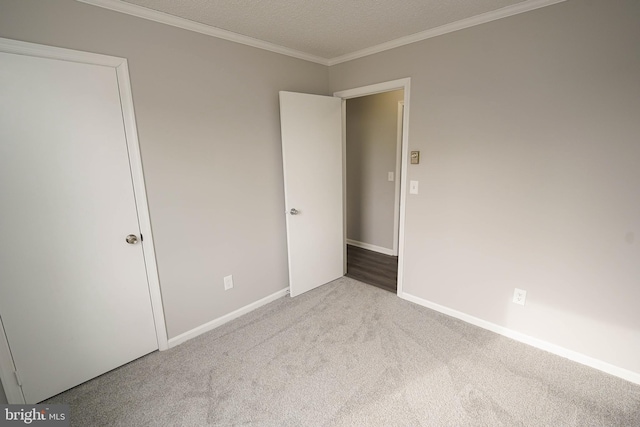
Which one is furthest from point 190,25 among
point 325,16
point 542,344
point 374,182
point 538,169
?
point 542,344

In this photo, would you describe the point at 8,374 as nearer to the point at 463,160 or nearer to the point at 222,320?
the point at 222,320

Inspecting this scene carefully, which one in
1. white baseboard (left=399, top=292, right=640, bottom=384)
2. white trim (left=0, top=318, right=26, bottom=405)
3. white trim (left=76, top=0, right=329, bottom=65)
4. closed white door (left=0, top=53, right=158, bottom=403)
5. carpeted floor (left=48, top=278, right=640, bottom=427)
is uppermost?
white trim (left=76, top=0, right=329, bottom=65)

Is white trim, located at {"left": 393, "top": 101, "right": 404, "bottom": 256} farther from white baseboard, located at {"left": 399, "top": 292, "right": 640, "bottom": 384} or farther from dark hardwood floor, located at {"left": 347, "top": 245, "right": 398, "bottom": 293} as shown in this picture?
white baseboard, located at {"left": 399, "top": 292, "right": 640, "bottom": 384}

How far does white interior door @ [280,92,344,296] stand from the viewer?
270cm

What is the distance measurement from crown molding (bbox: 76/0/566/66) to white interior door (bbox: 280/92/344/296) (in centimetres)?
44

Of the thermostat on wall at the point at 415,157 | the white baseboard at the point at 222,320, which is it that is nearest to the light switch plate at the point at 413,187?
the thermostat on wall at the point at 415,157

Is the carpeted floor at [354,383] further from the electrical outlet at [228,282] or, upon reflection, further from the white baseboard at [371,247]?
the white baseboard at [371,247]

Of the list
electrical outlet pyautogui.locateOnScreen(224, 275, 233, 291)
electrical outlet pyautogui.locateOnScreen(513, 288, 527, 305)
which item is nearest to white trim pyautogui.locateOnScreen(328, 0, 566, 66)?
electrical outlet pyautogui.locateOnScreen(513, 288, 527, 305)

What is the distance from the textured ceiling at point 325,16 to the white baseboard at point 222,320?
2363mm

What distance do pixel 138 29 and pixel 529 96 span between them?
266 centimetres

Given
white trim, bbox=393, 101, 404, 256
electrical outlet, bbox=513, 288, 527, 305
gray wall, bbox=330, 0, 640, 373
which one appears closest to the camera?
gray wall, bbox=330, 0, 640, 373

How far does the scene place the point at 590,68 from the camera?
172 cm

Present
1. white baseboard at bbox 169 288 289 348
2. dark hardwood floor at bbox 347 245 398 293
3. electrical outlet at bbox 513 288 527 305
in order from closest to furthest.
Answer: electrical outlet at bbox 513 288 527 305 → white baseboard at bbox 169 288 289 348 → dark hardwood floor at bbox 347 245 398 293

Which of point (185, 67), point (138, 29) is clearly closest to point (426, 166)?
point (185, 67)
